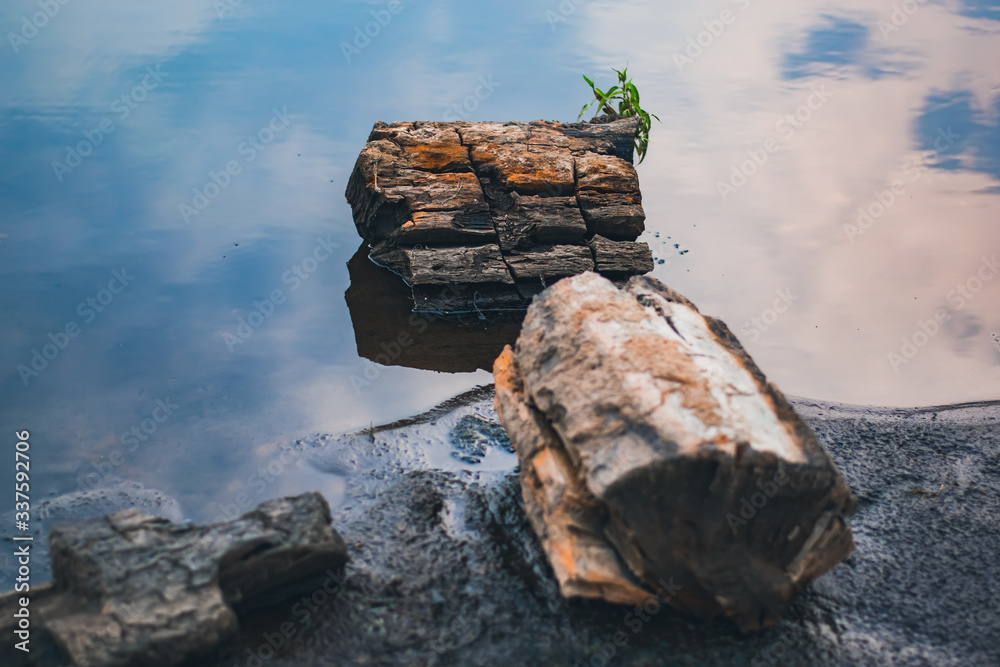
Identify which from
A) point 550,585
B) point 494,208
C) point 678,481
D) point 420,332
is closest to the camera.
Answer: point 678,481

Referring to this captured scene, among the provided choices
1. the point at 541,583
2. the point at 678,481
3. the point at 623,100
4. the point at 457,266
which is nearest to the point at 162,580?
the point at 541,583

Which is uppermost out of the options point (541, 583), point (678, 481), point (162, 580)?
point (678, 481)

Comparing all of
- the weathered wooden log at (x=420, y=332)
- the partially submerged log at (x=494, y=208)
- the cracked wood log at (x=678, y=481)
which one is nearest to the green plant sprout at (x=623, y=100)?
the partially submerged log at (x=494, y=208)

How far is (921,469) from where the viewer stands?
14.1 feet

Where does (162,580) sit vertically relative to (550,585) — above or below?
above

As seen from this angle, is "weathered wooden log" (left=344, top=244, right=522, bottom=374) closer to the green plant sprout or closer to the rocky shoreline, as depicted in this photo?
the rocky shoreline

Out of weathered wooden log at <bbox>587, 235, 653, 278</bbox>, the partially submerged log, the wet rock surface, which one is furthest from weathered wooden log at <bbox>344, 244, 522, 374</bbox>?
the wet rock surface

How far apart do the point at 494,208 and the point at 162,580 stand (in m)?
3.92

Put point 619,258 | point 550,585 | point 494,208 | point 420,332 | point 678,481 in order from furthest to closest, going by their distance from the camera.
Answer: point 494,208 → point 619,258 → point 420,332 → point 550,585 → point 678,481

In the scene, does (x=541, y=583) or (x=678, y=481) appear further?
(x=541, y=583)

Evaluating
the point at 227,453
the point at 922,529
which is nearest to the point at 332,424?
the point at 227,453

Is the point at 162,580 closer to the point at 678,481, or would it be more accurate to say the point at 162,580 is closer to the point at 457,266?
the point at 678,481

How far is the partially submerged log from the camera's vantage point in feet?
19.0

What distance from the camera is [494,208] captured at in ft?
19.9
